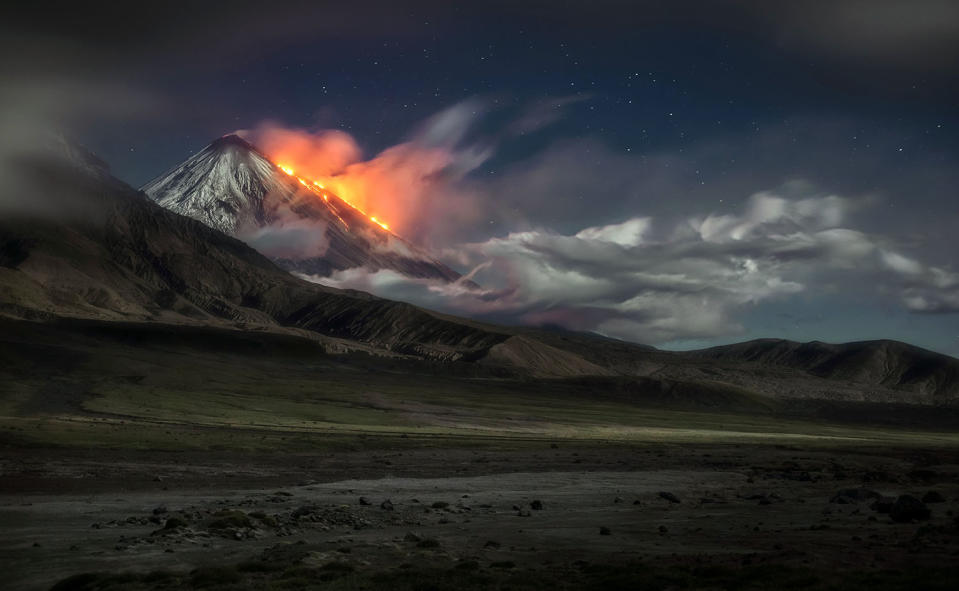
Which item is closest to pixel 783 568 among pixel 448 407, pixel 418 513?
pixel 418 513

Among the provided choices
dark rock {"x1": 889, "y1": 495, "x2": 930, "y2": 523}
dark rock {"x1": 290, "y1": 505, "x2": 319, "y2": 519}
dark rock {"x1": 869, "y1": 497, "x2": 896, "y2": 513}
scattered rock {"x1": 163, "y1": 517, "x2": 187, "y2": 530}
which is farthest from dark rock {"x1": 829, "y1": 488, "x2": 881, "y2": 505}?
scattered rock {"x1": 163, "y1": 517, "x2": 187, "y2": 530}

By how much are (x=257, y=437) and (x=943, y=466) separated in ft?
271

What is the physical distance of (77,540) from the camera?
34.7m

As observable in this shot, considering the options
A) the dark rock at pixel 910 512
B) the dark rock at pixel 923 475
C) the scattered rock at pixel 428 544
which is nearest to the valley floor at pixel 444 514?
the dark rock at pixel 910 512

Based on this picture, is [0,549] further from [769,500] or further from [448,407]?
[448,407]

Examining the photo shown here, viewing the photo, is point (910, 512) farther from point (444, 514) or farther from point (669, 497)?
point (444, 514)

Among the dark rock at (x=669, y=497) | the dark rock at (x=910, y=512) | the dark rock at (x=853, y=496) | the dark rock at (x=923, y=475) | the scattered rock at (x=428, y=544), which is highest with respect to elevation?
the dark rock at (x=910, y=512)

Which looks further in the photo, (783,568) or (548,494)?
(548,494)

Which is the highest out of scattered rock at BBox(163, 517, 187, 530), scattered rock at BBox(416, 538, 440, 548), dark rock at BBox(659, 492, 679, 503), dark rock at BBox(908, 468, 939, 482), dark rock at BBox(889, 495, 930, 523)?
dark rock at BBox(889, 495, 930, 523)

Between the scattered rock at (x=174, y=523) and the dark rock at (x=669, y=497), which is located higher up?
the dark rock at (x=669, y=497)

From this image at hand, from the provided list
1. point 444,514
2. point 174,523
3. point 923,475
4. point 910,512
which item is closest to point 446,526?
point 444,514

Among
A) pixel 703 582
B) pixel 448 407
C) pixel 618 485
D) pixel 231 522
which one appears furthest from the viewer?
pixel 448 407

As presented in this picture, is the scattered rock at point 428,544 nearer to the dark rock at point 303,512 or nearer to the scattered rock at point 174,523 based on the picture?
the dark rock at point 303,512

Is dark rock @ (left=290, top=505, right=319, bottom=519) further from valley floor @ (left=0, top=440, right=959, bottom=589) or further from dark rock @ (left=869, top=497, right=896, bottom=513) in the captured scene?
dark rock @ (left=869, top=497, right=896, bottom=513)
